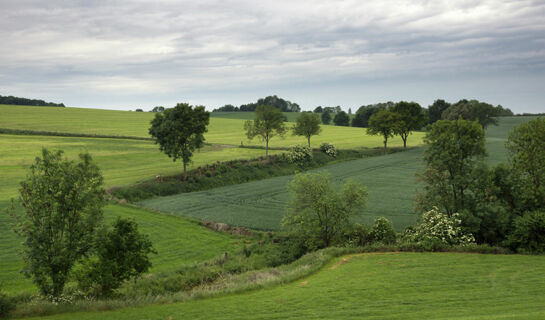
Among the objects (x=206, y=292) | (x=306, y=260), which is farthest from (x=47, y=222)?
(x=306, y=260)

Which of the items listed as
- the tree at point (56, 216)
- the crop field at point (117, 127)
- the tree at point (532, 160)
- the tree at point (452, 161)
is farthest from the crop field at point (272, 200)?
the crop field at point (117, 127)

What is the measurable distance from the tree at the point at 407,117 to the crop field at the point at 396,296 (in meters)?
71.8

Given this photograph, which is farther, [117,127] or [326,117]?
[326,117]

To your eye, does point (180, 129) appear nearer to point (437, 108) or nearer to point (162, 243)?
point (162, 243)

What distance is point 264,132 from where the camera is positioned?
81.6 m

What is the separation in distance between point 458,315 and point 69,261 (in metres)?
19.1

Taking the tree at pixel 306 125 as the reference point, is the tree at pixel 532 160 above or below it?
below

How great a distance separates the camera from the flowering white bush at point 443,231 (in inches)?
1186

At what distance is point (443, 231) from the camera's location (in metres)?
30.4

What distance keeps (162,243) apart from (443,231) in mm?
23633

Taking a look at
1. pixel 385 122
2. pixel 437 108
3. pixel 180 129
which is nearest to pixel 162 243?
pixel 180 129

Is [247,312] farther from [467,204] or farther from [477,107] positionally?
[477,107]

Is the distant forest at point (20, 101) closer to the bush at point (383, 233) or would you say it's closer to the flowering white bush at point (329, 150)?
the flowering white bush at point (329, 150)

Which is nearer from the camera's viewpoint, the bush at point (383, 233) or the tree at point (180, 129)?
the bush at point (383, 233)
